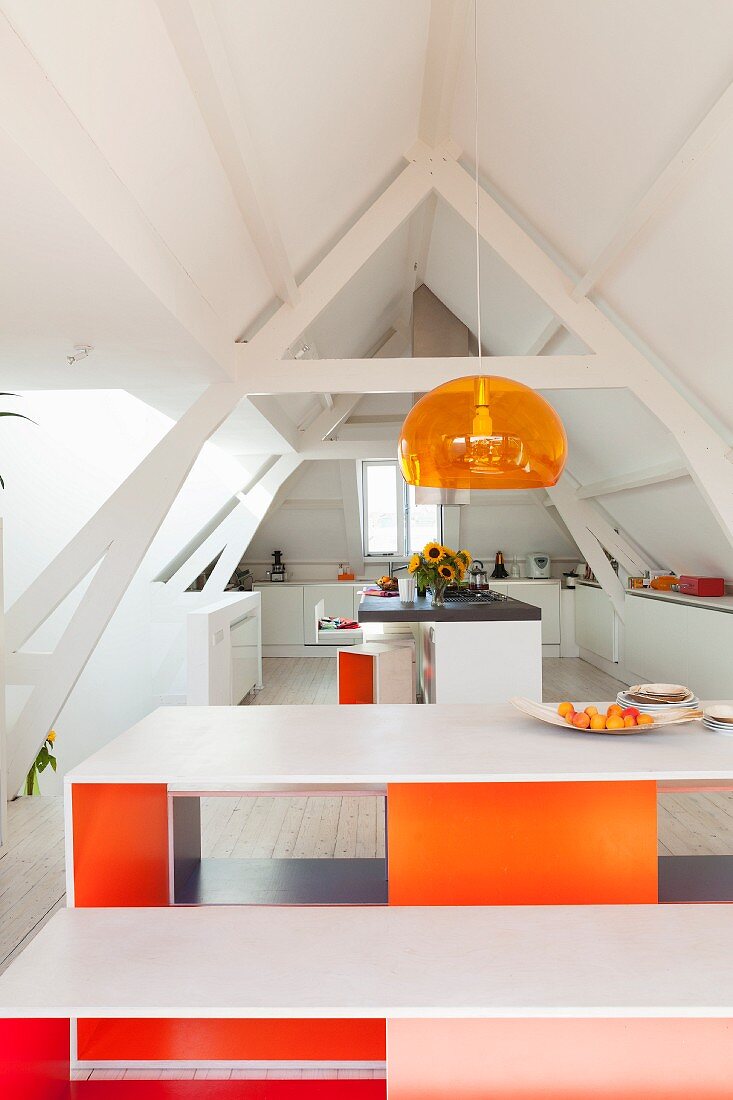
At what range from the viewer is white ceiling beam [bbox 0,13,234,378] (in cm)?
171

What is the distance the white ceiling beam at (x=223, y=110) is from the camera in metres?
2.17

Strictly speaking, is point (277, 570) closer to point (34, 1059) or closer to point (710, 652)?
point (710, 652)

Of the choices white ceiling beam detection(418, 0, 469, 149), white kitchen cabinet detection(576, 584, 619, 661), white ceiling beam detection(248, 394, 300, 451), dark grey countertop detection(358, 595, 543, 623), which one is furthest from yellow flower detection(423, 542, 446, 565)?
white kitchen cabinet detection(576, 584, 619, 661)

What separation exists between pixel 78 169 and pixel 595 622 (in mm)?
6856

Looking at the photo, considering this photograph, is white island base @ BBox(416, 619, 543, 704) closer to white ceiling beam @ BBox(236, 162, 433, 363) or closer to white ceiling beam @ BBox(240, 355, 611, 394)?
white ceiling beam @ BBox(240, 355, 611, 394)

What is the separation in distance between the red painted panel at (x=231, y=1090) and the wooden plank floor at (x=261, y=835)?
2.14 ft

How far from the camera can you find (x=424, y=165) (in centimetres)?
434

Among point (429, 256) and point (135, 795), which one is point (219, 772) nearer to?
point (135, 795)

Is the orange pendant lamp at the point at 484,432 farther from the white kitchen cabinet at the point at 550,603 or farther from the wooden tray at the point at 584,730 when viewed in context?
the white kitchen cabinet at the point at 550,603

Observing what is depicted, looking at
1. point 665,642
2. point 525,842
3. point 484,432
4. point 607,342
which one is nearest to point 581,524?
point 665,642

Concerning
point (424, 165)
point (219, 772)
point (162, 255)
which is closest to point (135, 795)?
point (219, 772)

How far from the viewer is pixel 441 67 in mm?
3648

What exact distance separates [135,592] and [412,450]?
4716 mm

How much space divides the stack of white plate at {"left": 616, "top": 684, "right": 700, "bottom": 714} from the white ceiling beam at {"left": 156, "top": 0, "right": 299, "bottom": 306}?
2175 millimetres
